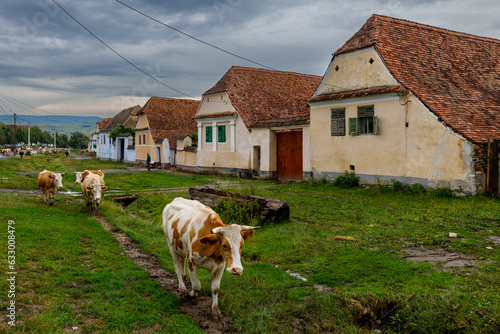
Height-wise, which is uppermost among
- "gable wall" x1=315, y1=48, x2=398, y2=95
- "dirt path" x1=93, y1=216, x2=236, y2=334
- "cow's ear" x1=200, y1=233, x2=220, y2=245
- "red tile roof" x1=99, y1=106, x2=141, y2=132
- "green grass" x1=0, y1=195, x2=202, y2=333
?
"red tile roof" x1=99, y1=106, x2=141, y2=132

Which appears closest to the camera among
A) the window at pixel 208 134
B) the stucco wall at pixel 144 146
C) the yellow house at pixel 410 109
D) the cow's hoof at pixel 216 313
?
the cow's hoof at pixel 216 313

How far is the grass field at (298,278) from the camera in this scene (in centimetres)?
488

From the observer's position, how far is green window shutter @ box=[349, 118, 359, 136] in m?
18.0

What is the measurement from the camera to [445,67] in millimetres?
18062

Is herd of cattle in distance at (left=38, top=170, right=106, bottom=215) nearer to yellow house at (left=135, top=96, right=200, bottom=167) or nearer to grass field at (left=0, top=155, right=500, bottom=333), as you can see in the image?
grass field at (left=0, top=155, right=500, bottom=333)

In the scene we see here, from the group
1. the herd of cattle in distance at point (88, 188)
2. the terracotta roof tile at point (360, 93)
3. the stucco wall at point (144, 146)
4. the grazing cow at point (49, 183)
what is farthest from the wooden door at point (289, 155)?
the stucco wall at point (144, 146)

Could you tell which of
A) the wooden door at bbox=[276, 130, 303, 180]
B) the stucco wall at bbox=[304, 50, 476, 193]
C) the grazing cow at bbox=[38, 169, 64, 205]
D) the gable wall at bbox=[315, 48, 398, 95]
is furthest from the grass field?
the wooden door at bbox=[276, 130, 303, 180]

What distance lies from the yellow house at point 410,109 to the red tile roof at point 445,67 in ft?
0.18

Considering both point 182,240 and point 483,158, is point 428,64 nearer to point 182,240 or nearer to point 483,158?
point 483,158

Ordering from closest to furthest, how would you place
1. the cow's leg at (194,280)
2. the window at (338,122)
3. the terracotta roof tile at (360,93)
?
1. the cow's leg at (194,280)
2. the terracotta roof tile at (360,93)
3. the window at (338,122)

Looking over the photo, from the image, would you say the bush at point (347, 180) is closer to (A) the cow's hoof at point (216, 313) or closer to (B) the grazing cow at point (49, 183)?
(B) the grazing cow at point (49, 183)

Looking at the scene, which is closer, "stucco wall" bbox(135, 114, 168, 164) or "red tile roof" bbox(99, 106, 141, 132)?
"stucco wall" bbox(135, 114, 168, 164)

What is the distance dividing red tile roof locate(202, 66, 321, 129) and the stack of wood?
1226 centimetres

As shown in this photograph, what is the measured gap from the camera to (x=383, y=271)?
6.75m
